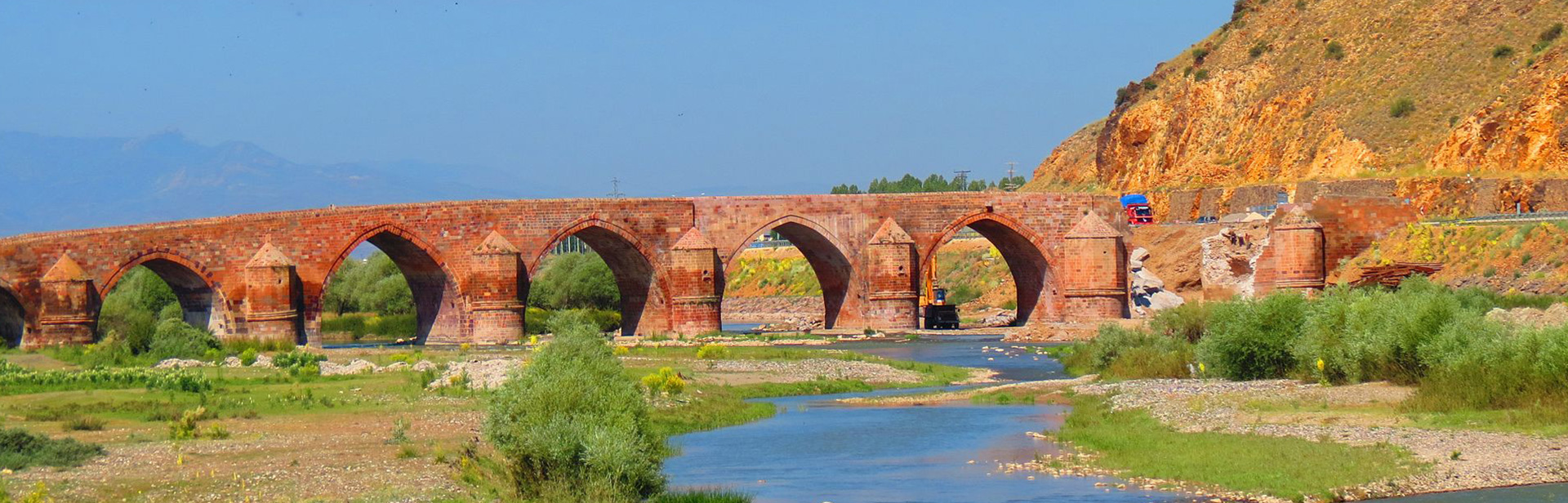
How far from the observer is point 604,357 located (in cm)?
2367

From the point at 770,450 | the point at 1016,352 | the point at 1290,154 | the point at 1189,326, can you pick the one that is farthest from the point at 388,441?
the point at 1290,154

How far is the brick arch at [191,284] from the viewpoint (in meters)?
52.5

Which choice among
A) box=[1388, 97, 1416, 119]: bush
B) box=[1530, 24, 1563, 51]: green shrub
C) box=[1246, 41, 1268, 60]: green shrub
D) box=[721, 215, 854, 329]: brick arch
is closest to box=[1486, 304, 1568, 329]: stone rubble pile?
box=[721, 215, 854, 329]: brick arch

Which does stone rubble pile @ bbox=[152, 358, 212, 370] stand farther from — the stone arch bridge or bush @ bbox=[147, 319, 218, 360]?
the stone arch bridge

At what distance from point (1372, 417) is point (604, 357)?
10.9m

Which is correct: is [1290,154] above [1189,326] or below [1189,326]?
above

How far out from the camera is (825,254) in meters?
61.5

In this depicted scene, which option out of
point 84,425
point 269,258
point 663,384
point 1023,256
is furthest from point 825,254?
point 84,425

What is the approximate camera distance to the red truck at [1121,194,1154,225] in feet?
240

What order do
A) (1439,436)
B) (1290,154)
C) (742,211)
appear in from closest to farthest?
(1439,436)
(742,211)
(1290,154)

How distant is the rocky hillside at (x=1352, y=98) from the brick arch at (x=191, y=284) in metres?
38.9

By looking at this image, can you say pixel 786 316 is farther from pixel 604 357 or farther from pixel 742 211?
pixel 604 357

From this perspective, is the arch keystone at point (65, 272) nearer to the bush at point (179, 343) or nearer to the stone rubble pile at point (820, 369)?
the bush at point (179, 343)

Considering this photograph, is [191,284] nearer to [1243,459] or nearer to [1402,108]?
[1243,459]
